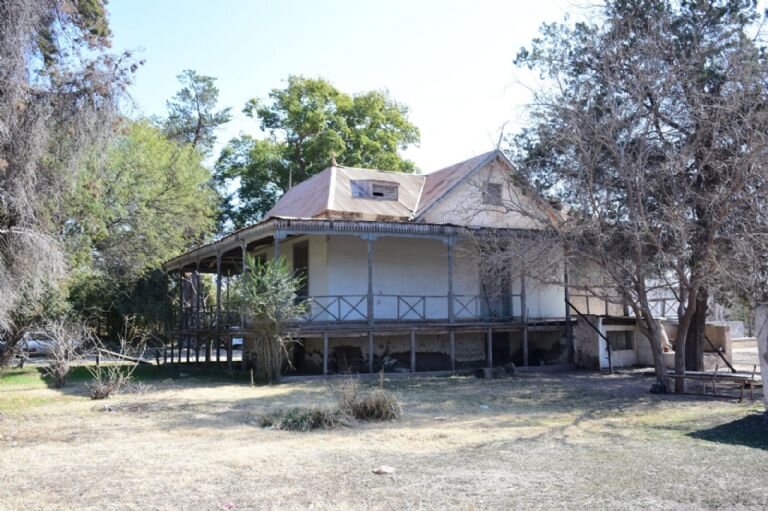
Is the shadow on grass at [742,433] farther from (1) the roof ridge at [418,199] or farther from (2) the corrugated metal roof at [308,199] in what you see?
(2) the corrugated metal roof at [308,199]

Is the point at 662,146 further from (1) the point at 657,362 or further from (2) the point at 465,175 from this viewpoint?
(2) the point at 465,175

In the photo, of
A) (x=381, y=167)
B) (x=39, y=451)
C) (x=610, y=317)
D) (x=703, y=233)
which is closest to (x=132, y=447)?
(x=39, y=451)

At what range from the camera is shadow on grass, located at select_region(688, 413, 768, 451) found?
872cm

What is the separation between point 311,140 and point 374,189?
15.5 meters

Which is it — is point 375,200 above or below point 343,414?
above

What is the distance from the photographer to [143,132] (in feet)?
90.8

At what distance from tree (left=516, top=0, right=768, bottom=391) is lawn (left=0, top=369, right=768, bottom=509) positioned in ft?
8.85

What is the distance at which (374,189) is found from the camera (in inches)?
880

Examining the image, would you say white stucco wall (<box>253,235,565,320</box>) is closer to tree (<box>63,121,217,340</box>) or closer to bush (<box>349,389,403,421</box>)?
tree (<box>63,121,217,340</box>)

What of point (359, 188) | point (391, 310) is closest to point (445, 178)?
point (359, 188)

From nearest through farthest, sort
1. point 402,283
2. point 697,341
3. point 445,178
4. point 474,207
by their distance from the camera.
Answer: point 697,341 < point 402,283 < point 474,207 < point 445,178

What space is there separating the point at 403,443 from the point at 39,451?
4.35 m

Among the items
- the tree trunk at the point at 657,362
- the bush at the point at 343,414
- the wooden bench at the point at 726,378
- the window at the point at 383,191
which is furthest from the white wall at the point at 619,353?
the bush at the point at 343,414

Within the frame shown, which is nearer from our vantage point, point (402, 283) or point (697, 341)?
point (697, 341)
